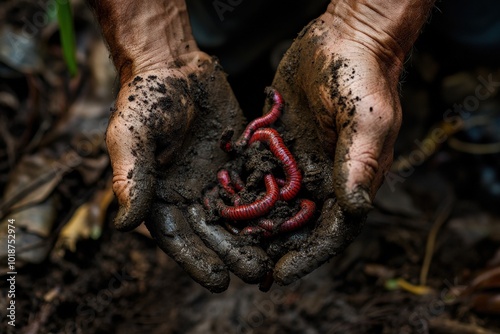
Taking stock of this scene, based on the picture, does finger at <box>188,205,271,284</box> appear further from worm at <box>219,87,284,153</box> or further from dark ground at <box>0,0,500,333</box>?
dark ground at <box>0,0,500,333</box>

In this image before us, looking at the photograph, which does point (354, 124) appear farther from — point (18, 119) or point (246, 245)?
point (18, 119)

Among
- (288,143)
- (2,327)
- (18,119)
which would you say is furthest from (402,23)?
(18,119)

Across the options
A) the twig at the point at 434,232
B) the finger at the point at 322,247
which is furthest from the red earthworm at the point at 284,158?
the twig at the point at 434,232

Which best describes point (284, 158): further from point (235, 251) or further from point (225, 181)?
point (235, 251)

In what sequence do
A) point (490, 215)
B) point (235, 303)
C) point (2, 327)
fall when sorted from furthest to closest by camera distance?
point (490, 215), point (235, 303), point (2, 327)

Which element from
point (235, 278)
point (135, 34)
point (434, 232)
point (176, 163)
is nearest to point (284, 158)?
point (176, 163)

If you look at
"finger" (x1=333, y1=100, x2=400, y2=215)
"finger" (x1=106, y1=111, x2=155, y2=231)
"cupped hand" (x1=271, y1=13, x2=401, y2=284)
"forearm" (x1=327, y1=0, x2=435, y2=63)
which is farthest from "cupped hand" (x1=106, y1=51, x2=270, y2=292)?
"forearm" (x1=327, y1=0, x2=435, y2=63)
